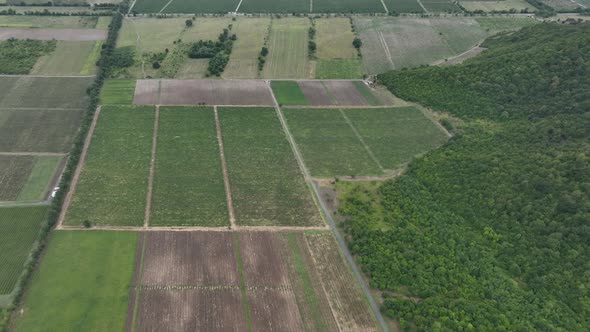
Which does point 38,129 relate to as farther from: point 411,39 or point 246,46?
point 411,39

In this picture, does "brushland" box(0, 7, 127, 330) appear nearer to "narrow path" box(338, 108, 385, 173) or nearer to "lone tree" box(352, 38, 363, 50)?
"narrow path" box(338, 108, 385, 173)

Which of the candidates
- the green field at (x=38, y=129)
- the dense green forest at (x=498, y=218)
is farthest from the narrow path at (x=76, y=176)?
the dense green forest at (x=498, y=218)

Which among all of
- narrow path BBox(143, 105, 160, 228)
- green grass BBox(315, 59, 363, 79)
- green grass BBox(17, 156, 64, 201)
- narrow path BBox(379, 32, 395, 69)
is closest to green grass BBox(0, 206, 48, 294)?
green grass BBox(17, 156, 64, 201)

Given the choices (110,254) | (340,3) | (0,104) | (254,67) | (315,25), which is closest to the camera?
(110,254)

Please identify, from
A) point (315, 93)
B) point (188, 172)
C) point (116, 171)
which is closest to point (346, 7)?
point (315, 93)

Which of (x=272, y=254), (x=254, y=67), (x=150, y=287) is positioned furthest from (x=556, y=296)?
(x=254, y=67)

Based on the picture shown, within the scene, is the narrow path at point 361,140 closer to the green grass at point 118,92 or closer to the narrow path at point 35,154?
the green grass at point 118,92

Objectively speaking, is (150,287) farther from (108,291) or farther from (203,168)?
(203,168)
